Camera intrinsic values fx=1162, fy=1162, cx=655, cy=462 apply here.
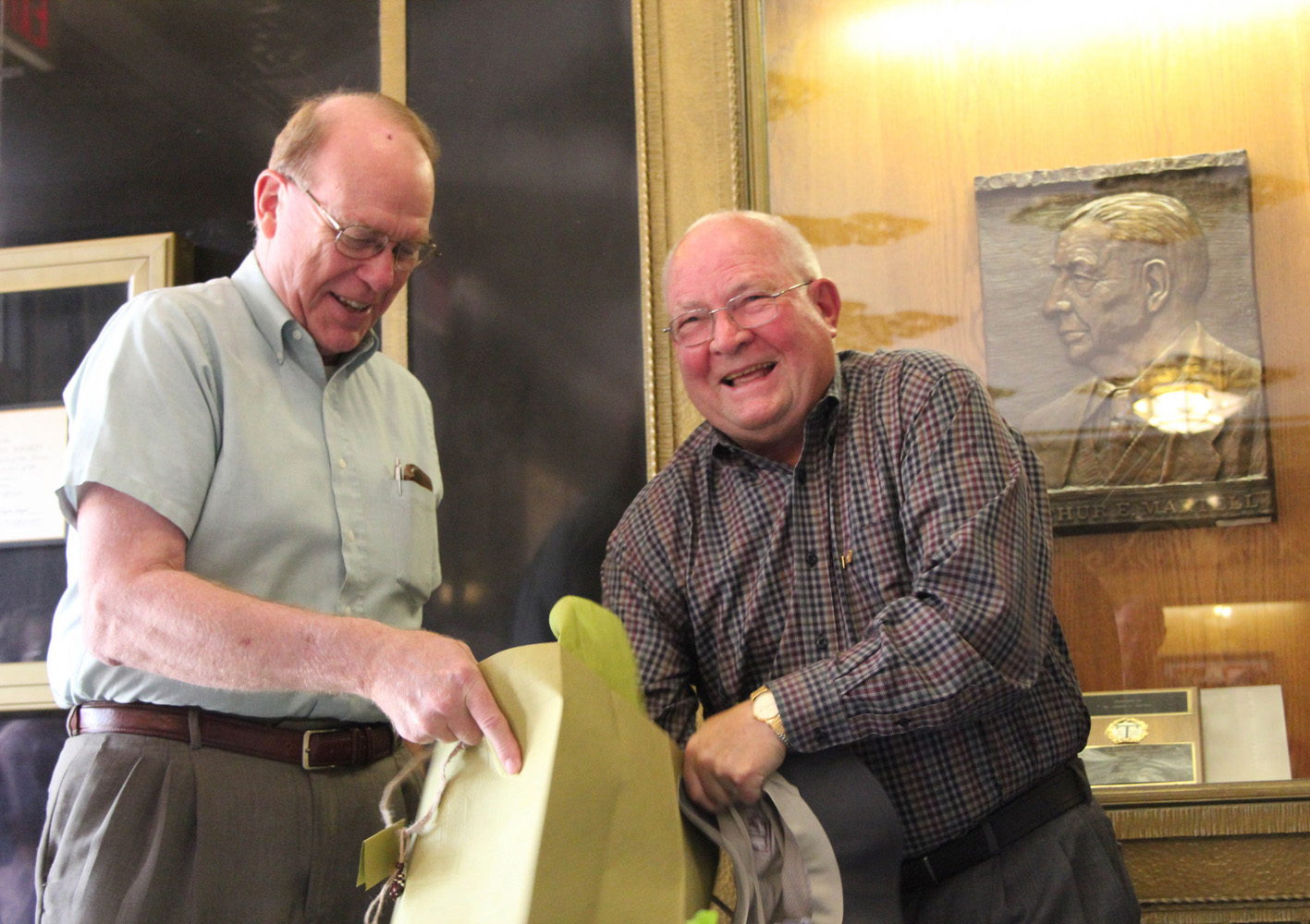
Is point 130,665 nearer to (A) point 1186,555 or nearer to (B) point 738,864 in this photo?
(B) point 738,864

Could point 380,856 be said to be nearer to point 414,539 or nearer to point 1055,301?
point 414,539

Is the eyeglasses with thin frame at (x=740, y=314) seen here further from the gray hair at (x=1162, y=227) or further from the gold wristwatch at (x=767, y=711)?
the gray hair at (x=1162, y=227)

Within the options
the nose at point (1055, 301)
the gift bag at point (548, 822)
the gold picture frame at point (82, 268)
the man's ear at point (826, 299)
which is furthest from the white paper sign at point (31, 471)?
the nose at point (1055, 301)

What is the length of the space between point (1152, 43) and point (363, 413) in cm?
168

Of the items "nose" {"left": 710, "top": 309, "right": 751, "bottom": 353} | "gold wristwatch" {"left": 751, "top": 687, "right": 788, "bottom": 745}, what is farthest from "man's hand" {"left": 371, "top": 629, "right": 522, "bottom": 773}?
"nose" {"left": 710, "top": 309, "right": 751, "bottom": 353}

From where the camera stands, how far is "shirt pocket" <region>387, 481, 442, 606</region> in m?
1.68

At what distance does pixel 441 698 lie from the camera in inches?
39.7

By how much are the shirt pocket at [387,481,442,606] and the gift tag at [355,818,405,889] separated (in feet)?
2.16

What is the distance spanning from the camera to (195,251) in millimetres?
2721

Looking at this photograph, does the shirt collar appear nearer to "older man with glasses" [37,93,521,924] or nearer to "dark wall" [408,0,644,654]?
"older man with glasses" [37,93,521,924]

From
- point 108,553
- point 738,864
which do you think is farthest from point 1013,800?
point 108,553

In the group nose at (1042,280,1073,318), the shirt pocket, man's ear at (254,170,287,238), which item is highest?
man's ear at (254,170,287,238)

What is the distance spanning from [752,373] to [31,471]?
185cm

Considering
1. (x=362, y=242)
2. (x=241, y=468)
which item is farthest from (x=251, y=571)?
(x=362, y=242)
